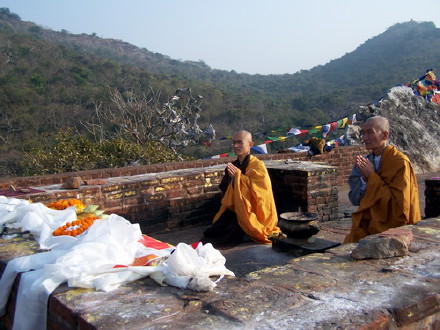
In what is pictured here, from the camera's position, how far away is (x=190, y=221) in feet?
19.4

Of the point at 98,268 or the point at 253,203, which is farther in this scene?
the point at 253,203

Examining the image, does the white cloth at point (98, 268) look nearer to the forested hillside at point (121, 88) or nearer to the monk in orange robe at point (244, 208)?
the monk in orange robe at point (244, 208)

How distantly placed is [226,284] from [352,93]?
33.2m

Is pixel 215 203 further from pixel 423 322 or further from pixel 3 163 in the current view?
pixel 3 163

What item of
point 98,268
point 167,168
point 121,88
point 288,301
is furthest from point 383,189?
point 121,88

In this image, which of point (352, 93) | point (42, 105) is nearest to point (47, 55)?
point (42, 105)

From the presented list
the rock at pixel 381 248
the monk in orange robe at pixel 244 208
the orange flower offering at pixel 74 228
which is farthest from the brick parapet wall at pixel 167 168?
the rock at pixel 381 248

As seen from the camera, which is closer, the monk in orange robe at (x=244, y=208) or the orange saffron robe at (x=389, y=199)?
the orange saffron robe at (x=389, y=199)

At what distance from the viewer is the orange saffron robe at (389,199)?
12.4 feet

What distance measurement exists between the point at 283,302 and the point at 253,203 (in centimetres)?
324

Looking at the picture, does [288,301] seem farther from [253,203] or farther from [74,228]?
[253,203]

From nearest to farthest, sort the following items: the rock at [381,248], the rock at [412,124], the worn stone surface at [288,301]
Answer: the worn stone surface at [288,301], the rock at [381,248], the rock at [412,124]

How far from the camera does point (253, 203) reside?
17.0 feet

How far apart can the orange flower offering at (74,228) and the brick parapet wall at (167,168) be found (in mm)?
2698
